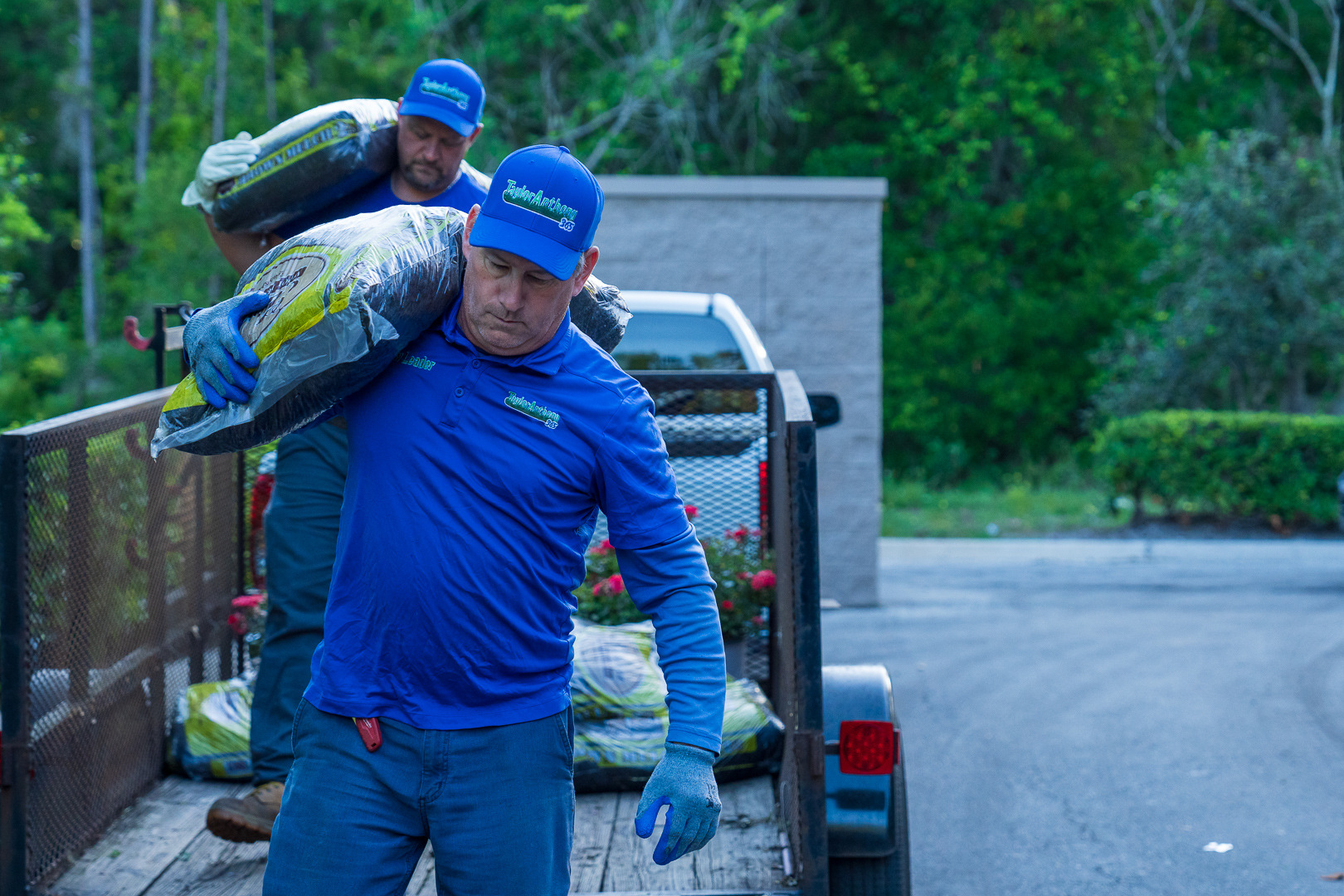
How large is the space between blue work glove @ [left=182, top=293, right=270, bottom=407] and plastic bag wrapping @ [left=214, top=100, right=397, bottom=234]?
1.21 metres

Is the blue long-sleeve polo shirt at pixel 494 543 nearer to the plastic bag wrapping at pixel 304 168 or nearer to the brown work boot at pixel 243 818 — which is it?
the brown work boot at pixel 243 818

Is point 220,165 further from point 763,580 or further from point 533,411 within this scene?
point 763,580

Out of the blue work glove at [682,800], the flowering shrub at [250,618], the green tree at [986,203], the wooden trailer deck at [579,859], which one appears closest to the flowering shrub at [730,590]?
the wooden trailer deck at [579,859]

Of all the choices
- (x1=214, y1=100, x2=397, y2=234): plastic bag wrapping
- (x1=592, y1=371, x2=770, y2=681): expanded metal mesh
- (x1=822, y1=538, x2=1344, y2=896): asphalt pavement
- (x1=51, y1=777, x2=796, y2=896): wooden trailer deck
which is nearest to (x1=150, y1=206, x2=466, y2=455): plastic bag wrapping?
(x1=214, y1=100, x2=397, y2=234): plastic bag wrapping

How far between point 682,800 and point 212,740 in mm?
2358

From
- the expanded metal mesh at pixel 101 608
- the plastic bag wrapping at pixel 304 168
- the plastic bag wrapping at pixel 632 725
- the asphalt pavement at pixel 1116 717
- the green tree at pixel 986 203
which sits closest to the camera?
the expanded metal mesh at pixel 101 608

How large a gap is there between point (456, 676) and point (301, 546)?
1488 mm

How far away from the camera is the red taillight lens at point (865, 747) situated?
3445 mm

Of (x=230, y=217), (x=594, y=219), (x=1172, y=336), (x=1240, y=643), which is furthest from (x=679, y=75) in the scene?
(x=594, y=219)

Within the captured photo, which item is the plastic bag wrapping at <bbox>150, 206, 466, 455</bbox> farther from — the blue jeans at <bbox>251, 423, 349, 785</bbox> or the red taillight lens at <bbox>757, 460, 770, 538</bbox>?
the red taillight lens at <bbox>757, 460, 770, 538</bbox>

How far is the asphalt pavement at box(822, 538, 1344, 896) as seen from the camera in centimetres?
538

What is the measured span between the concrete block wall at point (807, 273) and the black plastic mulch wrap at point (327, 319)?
7659 mm

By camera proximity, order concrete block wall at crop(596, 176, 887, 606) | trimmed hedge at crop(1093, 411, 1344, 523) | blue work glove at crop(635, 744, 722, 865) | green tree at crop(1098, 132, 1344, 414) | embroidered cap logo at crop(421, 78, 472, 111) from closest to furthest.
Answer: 1. blue work glove at crop(635, 744, 722, 865)
2. embroidered cap logo at crop(421, 78, 472, 111)
3. concrete block wall at crop(596, 176, 887, 606)
4. trimmed hedge at crop(1093, 411, 1344, 523)
5. green tree at crop(1098, 132, 1344, 414)

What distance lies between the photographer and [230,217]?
3723 millimetres
